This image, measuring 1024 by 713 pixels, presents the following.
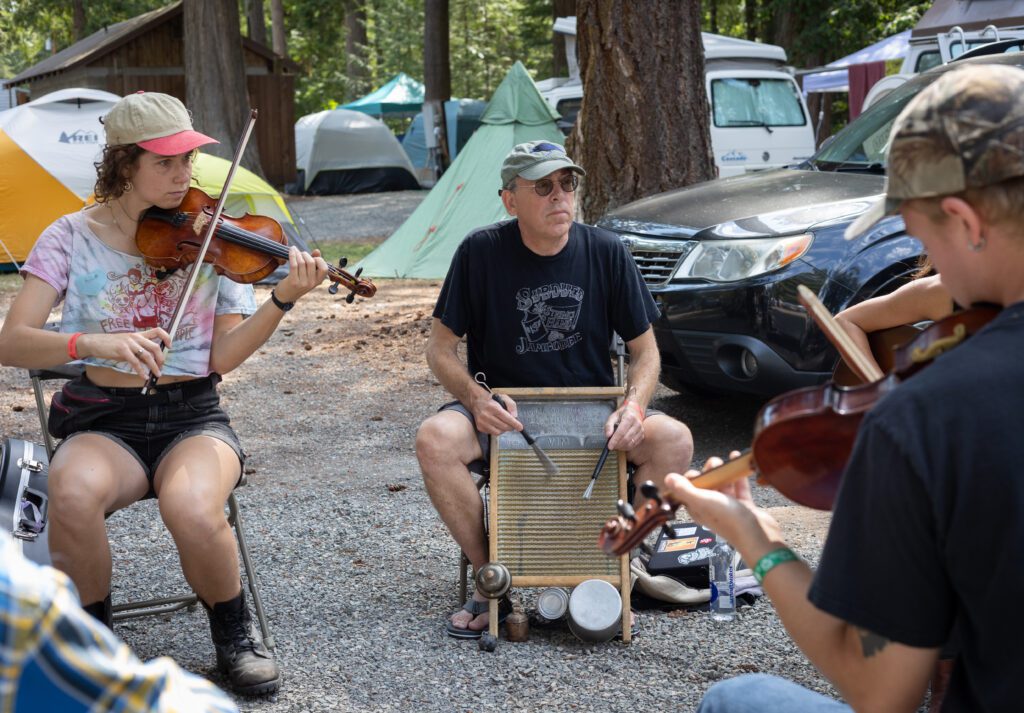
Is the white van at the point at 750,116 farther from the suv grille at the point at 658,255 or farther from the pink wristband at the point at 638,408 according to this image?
the pink wristband at the point at 638,408

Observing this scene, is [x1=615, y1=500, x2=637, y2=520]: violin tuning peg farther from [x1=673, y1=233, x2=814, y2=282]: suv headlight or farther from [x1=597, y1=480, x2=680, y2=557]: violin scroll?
[x1=673, y1=233, x2=814, y2=282]: suv headlight

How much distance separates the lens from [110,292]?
3.41 meters

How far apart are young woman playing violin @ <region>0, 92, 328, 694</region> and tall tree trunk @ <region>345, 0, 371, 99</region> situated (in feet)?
124

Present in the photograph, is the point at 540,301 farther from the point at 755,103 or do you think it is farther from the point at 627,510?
the point at 755,103

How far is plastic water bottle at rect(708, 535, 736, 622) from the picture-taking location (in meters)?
3.67

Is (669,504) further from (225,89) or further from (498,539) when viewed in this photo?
(225,89)

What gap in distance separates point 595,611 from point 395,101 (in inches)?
1140

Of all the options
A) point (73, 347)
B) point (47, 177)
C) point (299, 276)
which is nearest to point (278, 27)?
point (47, 177)

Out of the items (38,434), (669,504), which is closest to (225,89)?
(38,434)

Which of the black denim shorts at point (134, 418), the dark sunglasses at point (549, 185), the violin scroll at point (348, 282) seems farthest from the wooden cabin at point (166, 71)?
the black denim shorts at point (134, 418)

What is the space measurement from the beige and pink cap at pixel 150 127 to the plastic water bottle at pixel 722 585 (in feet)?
6.48

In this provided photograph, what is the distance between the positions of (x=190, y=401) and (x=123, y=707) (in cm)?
263

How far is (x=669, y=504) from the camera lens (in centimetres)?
176

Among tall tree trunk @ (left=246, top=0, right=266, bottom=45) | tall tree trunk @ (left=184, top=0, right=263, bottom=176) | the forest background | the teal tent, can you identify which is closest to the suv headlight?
tall tree trunk @ (left=184, top=0, right=263, bottom=176)
